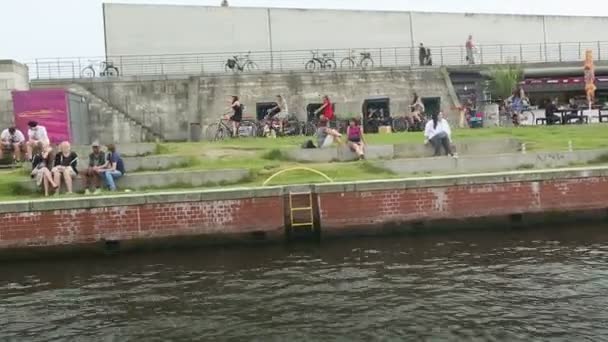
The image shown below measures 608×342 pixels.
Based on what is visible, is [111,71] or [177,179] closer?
[177,179]

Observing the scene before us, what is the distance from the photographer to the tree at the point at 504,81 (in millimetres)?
29953

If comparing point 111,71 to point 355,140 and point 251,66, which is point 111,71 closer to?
point 251,66

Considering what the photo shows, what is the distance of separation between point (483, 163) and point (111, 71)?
21.5m

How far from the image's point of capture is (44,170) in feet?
44.8

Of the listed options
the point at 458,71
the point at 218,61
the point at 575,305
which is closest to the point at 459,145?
the point at 575,305

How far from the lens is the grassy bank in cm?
1448

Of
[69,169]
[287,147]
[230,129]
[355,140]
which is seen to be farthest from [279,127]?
[69,169]

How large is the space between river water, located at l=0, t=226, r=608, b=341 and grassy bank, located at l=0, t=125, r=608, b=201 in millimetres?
2676

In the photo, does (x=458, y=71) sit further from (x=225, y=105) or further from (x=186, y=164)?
(x=186, y=164)

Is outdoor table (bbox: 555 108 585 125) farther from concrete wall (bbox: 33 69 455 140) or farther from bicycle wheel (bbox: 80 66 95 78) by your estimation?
bicycle wheel (bbox: 80 66 95 78)

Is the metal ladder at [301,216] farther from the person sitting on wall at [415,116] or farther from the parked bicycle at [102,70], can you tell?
the parked bicycle at [102,70]

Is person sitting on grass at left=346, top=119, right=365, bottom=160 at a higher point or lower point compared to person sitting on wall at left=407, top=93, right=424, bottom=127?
lower

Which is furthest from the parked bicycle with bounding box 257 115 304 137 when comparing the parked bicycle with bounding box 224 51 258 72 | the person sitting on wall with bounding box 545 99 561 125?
the person sitting on wall with bounding box 545 99 561 125

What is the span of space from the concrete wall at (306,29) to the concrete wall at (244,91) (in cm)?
603
